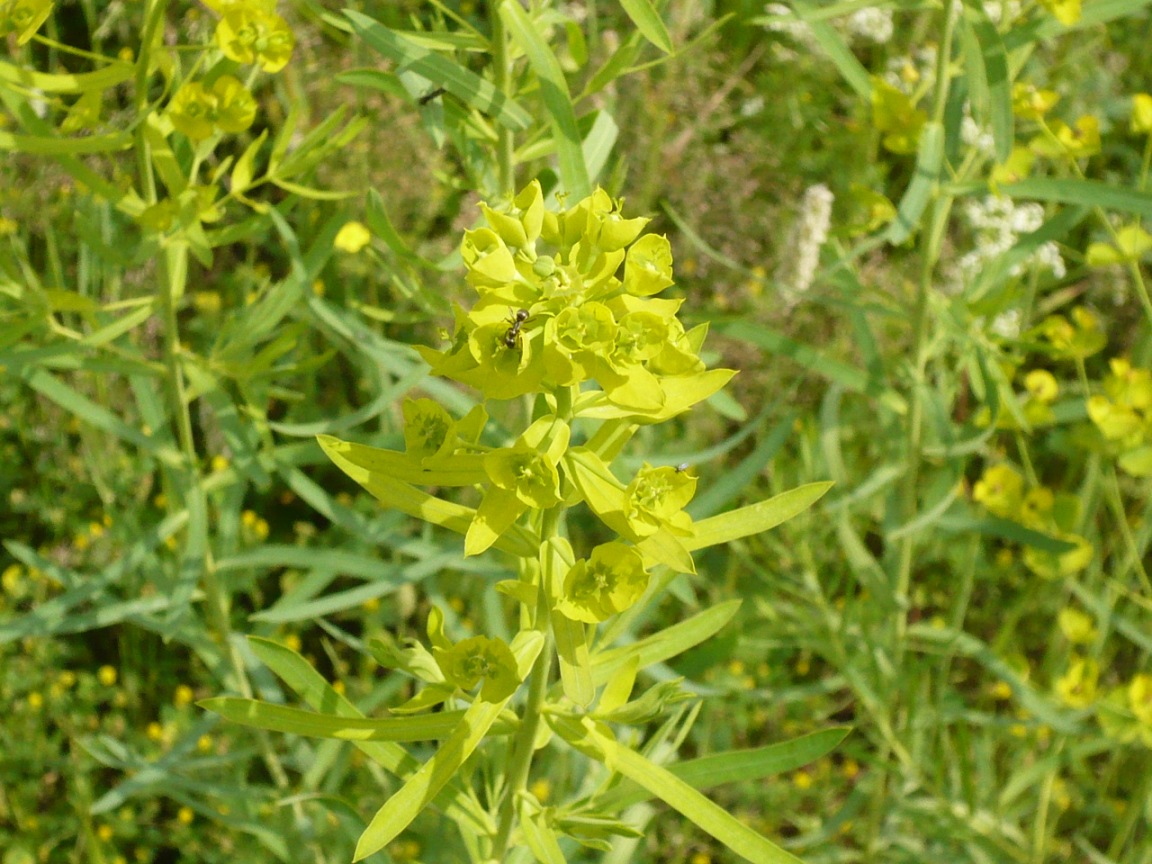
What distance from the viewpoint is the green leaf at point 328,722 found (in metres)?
1.08

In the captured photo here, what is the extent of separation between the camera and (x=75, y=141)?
1.40 meters

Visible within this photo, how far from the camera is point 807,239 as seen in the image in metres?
2.50

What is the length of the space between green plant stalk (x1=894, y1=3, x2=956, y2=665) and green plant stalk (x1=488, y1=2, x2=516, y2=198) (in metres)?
0.68

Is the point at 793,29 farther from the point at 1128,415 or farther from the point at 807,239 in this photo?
the point at 1128,415

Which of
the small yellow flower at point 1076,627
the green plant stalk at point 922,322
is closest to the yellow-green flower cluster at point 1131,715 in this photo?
the small yellow flower at point 1076,627

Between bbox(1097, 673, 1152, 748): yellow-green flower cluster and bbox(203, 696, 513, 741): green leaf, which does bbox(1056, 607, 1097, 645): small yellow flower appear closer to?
bbox(1097, 673, 1152, 748): yellow-green flower cluster

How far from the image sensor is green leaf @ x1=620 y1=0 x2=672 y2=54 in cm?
127

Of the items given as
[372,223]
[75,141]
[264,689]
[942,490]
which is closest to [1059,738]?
[942,490]

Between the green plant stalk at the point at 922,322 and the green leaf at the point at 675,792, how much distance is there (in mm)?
960

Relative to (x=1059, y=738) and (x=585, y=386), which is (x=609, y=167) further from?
(x=1059, y=738)

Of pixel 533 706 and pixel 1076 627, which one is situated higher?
pixel 533 706

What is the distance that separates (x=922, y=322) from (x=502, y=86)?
841 millimetres

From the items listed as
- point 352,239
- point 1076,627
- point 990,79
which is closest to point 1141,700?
point 1076,627

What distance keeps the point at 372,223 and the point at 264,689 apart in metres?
0.91
